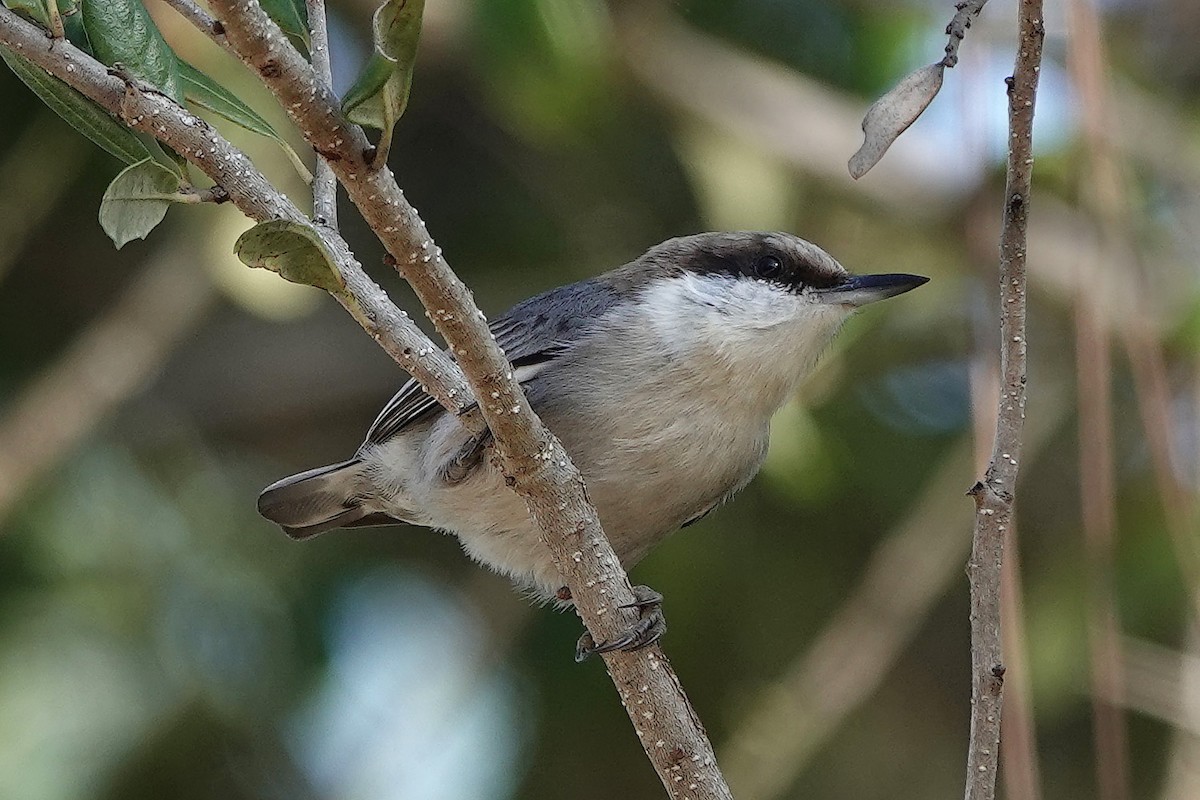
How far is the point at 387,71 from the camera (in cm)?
160

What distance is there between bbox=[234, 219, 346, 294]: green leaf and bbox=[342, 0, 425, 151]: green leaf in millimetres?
156

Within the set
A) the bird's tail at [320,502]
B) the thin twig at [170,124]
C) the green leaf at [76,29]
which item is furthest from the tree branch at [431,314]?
the bird's tail at [320,502]

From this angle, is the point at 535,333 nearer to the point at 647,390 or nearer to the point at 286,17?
the point at 647,390

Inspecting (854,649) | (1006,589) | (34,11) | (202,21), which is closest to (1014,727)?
(1006,589)

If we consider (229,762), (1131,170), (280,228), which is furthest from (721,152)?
(280,228)

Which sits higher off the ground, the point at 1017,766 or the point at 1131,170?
the point at 1131,170

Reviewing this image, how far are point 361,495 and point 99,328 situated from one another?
1.54m

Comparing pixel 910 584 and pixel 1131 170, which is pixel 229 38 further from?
pixel 1131 170

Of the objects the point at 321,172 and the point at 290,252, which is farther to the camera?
the point at 321,172

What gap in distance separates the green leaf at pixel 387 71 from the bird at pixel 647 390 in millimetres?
1411

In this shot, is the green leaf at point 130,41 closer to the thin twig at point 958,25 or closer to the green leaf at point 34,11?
the green leaf at point 34,11

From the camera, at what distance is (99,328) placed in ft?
15.8

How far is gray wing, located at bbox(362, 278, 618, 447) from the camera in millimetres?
3373

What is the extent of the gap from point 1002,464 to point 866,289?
134 cm
